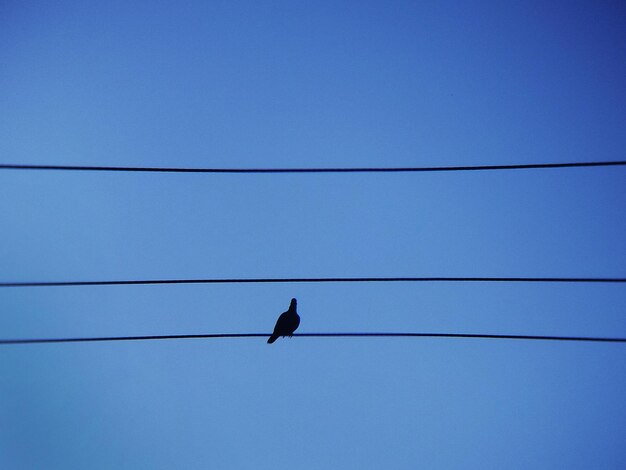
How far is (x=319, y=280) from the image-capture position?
554cm

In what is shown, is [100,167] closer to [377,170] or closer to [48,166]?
[48,166]

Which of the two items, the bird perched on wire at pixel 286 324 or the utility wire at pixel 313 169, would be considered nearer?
the utility wire at pixel 313 169

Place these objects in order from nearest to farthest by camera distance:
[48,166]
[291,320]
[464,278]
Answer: [48,166] < [464,278] < [291,320]

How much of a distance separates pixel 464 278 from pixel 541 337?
903mm

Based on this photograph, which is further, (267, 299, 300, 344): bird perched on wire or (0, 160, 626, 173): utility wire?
(267, 299, 300, 344): bird perched on wire

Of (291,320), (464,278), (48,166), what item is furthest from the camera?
(291,320)

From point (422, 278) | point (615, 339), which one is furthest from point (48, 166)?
point (615, 339)

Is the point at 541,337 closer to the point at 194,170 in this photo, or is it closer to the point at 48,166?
the point at 194,170

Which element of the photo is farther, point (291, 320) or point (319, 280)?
point (291, 320)

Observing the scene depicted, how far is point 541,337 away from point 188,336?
3300 millimetres

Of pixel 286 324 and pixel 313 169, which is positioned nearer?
pixel 313 169

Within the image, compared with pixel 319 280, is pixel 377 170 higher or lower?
higher

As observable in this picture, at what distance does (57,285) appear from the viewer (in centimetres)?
Answer: 576

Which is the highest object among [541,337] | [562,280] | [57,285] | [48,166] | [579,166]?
[579,166]
